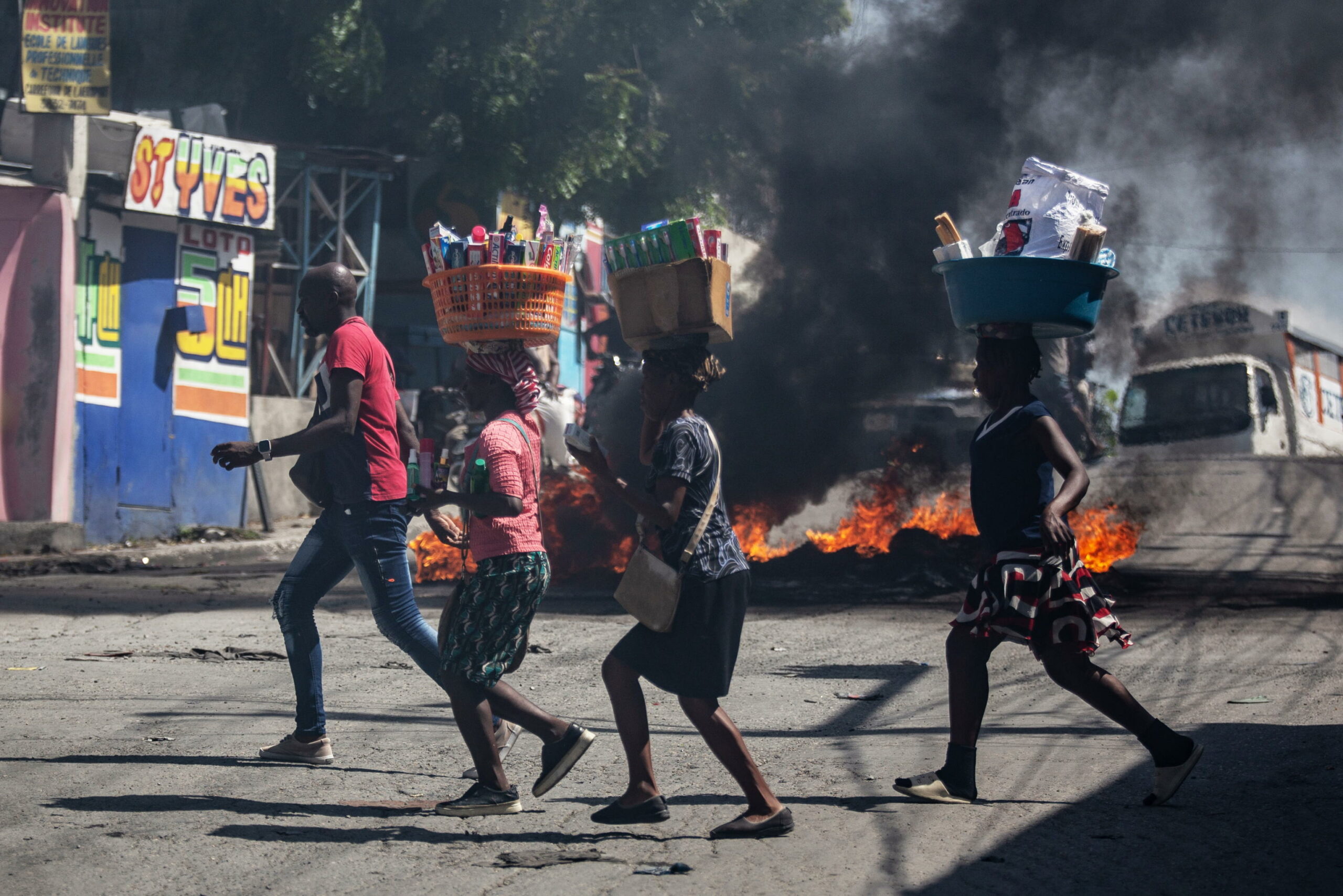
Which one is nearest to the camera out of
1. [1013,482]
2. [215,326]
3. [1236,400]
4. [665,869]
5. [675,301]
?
[665,869]

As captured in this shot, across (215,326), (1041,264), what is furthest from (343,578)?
(215,326)

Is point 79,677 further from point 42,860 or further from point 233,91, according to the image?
point 233,91

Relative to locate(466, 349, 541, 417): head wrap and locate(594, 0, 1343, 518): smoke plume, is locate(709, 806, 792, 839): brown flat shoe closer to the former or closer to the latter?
locate(466, 349, 541, 417): head wrap

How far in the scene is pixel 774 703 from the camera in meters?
6.21

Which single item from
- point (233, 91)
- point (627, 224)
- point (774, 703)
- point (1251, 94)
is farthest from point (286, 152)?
point (774, 703)

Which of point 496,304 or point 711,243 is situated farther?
point 496,304

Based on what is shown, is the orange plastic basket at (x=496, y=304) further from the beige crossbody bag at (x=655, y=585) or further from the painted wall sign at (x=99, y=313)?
the painted wall sign at (x=99, y=313)

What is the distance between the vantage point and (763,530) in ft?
42.5

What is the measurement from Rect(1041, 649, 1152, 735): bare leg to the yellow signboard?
1080 centimetres

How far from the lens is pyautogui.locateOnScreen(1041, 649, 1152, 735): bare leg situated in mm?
4121

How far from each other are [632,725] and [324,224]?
1601cm

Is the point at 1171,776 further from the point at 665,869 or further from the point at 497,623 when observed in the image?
the point at 497,623

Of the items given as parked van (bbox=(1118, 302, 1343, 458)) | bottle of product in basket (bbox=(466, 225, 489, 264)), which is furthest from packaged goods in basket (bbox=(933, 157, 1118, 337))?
parked van (bbox=(1118, 302, 1343, 458))

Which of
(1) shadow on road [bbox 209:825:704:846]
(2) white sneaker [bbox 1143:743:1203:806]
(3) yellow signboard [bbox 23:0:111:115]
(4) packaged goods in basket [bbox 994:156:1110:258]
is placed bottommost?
(1) shadow on road [bbox 209:825:704:846]
